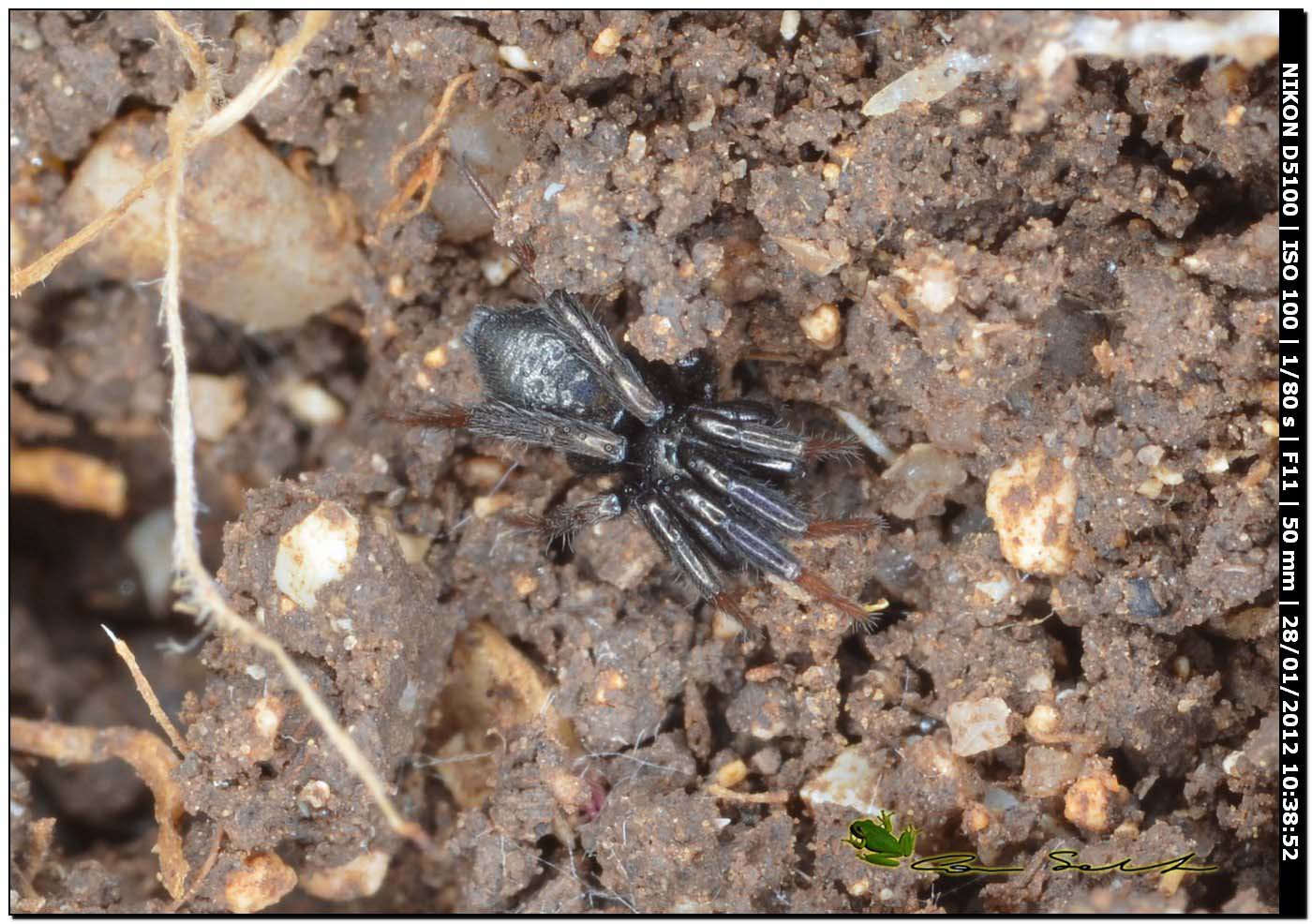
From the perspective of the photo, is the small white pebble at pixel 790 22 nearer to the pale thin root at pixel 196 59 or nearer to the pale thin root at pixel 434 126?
the pale thin root at pixel 434 126

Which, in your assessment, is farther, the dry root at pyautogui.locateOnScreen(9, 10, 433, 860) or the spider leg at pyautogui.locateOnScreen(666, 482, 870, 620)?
the spider leg at pyautogui.locateOnScreen(666, 482, 870, 620)

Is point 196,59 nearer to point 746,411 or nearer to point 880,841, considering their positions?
point 746,411

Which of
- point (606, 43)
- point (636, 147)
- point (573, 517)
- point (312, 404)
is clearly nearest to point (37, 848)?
point (312, 404)

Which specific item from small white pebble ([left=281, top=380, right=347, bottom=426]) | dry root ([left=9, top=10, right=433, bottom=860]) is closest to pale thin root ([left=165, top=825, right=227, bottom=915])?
dry root ([left=9, top=10, right=433, bottom=860])

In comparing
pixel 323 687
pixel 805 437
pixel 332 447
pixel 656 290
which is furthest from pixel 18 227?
pixel 805 437

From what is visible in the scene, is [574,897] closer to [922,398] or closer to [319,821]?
[319,821]

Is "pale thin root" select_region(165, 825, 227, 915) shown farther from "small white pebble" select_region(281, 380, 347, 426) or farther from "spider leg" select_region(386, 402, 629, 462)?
"small white pebble" select_region(281, 380, 347, 426)

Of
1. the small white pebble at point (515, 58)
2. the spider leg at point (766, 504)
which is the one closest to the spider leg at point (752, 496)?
the spider leg at point (766, 504)
